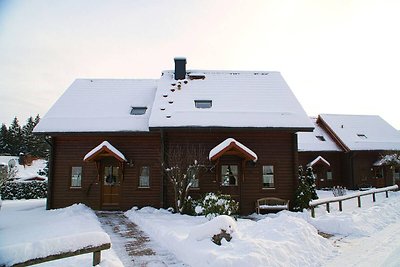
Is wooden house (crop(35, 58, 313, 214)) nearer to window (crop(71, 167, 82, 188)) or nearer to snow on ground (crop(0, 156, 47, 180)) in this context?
window (crop(71, 167, 82, 188))

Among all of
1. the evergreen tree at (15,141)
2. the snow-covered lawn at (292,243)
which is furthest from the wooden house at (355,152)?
the evergreen tree at (15,141)

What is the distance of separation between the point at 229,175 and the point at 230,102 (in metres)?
4.34

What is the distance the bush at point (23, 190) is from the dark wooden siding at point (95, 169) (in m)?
9.00

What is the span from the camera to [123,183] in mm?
16750

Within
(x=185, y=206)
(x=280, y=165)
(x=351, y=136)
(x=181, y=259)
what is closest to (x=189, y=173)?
(x=185, y=206)

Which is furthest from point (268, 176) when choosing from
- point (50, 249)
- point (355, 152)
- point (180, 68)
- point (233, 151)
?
point (355, 152)

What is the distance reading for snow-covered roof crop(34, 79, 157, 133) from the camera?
55.4ft

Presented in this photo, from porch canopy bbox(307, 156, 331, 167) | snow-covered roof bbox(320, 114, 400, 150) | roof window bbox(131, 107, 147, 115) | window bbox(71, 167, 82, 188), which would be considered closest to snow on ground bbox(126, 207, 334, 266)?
window bbox(71, 167, 82, 188)

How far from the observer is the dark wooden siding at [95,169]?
Answer: 54.7ft

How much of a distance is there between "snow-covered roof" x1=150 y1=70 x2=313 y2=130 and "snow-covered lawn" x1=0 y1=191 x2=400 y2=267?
5476 millimetres

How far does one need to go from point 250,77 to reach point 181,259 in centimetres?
1516

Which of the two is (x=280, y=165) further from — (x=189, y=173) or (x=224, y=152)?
(x=189, y=173)

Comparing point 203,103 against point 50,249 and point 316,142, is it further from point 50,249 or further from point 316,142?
point 316,142

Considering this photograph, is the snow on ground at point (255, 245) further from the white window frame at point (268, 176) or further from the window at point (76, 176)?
the window at point (76, 176)
